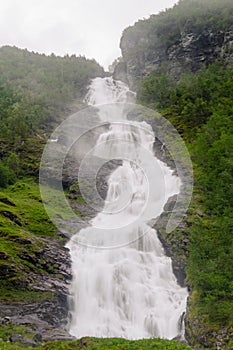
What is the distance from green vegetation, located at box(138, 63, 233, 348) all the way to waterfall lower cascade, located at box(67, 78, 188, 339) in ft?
6.57

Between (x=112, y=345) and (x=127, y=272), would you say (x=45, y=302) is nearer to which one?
(x=127, y=272)

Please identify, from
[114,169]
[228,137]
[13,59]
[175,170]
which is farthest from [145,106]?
[13,59]

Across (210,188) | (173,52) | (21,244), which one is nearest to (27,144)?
(21,244)

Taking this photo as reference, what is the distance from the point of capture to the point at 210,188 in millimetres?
24547

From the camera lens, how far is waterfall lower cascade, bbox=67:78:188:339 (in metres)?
17.4

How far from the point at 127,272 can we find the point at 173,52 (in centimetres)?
5137

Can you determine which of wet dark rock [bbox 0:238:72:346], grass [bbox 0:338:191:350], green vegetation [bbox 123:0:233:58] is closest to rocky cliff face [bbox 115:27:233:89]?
green vegetation [bbox 123:0:233:58]

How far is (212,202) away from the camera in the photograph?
2305 centimetres

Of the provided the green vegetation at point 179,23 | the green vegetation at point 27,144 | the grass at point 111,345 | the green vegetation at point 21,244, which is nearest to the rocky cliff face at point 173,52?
the green vegetation at point 179,23

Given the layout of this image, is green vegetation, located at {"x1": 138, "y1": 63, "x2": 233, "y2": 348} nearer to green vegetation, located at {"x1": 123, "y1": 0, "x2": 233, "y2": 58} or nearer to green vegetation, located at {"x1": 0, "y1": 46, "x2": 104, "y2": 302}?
green vegetation, located at {"x1": 0, "y1": 46, "x2": 104, "y2": 302}

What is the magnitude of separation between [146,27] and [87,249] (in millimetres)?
61610

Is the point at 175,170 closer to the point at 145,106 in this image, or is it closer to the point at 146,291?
the point at 146,291

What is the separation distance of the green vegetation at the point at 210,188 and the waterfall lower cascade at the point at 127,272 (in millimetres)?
2002

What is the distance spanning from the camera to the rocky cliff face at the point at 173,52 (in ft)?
190
